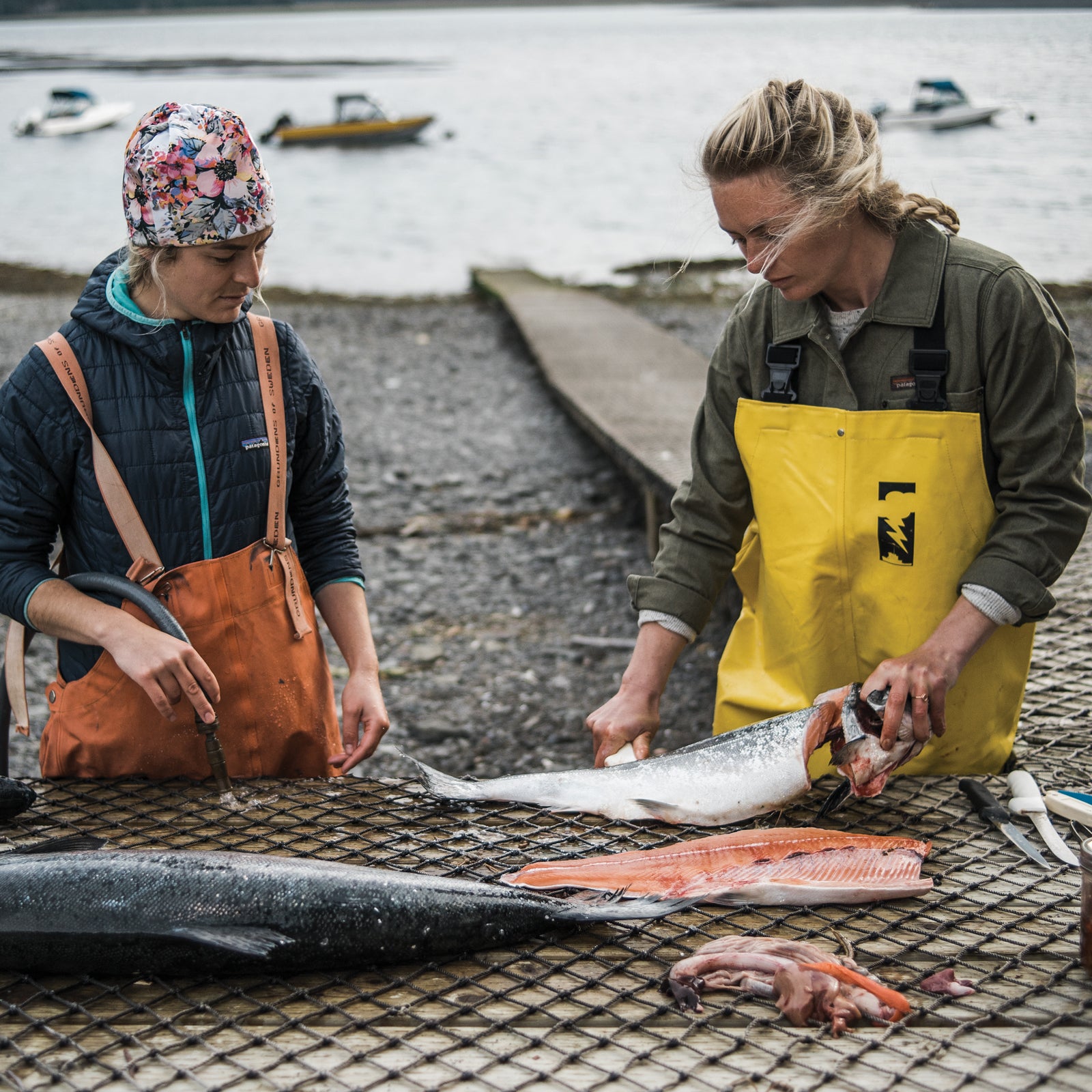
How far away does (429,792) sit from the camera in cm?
284

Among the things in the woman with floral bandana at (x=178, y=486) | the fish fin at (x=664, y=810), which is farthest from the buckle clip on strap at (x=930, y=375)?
the woman with floral bandana at (x=178, y=486)

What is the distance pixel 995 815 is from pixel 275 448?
6.64 feet

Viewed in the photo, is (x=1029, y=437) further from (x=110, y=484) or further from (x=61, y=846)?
(x=61, y=846)

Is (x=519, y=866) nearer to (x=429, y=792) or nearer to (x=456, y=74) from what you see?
(x=429, y=792)

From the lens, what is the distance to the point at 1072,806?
99.7 inches

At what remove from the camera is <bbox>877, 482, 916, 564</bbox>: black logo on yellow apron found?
2.76m

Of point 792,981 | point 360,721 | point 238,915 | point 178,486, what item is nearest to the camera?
point 792,981

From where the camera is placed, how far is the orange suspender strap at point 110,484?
9.02ft

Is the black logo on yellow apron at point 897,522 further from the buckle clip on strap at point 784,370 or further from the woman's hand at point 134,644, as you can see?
the woman's hand at point 134,644

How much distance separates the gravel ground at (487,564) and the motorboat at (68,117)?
141ft

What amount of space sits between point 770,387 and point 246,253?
4.47 ft

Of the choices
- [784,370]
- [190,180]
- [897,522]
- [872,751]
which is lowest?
[872,751]

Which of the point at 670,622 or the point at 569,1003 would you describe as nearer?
the point at 569,1003

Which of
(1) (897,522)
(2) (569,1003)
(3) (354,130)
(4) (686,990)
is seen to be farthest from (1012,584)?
(3) (354,130)
